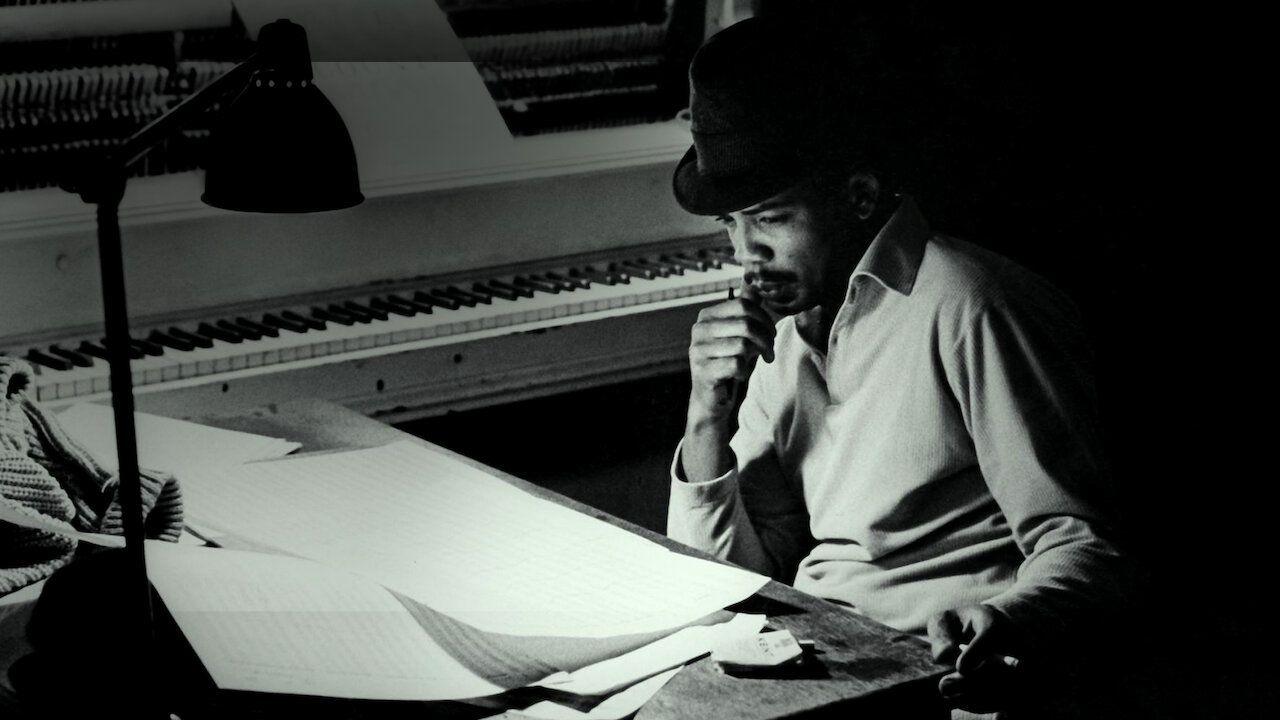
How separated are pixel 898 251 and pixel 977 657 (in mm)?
641

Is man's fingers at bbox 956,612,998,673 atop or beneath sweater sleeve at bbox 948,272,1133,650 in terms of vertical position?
beneath

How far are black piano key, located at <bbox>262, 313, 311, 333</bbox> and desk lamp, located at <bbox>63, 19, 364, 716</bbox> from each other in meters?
1.41

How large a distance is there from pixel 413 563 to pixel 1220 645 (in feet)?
3.70

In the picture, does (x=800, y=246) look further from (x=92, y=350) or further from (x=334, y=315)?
(x=92, y=350)

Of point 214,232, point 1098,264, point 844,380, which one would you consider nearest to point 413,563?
point 844,380

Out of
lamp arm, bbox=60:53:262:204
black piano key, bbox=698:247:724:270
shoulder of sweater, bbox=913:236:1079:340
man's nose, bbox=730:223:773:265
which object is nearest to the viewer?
lamp arm, bbox=60:53:262:204

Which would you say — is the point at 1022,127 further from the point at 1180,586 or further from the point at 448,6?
the point at 448,6

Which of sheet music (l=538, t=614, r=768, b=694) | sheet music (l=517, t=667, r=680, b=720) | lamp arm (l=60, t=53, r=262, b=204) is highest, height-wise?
lamp arm (l=60, t=53, r=262, b=204)

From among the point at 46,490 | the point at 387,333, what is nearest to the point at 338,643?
the point at 46,490

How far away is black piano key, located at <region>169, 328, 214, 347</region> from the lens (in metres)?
2.44

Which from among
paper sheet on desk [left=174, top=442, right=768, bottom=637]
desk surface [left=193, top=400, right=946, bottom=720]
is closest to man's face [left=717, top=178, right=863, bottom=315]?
paper sheet on desk [left=174, top=442, right=768, bottom=637]

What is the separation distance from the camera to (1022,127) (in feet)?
5.88

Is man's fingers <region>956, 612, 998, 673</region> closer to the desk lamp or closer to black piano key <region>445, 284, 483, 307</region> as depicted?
the desk lamp

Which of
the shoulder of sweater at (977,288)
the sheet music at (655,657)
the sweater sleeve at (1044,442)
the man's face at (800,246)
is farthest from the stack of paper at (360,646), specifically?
the man's face at (800,246)
